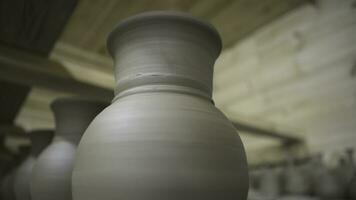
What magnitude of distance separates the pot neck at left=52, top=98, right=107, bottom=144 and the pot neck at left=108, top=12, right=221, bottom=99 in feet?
0.80

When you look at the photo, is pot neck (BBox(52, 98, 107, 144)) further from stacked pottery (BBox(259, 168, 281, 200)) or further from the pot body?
stacked pottery (BBox(259, 168, 281, 200))

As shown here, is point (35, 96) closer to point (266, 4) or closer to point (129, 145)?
point (266, 4)

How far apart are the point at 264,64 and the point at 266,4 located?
46 cm

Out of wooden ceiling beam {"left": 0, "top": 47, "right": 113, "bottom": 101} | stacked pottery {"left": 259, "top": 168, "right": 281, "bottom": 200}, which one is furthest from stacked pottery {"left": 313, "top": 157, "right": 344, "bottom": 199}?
wooden ceiling beam {"left": 0, "top": 47, "right": 113, "bottom": 101}

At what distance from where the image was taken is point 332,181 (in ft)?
4.72

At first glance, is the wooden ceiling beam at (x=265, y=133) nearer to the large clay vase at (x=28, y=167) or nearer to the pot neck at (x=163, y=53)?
the large clay vase at (x=28, y=167)

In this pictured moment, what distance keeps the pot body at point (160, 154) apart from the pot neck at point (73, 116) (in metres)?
0.27

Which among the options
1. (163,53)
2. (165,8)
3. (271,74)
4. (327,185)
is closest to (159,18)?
(163,53)

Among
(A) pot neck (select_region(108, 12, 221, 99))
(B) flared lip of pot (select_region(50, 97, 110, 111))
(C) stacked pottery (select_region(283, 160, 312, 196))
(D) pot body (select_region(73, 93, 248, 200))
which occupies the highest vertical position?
(A) pot neck (select_region(108, 12, 221, 99))

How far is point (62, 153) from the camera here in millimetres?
762

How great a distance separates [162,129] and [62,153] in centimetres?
39

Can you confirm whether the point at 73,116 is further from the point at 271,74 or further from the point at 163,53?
the point at 271,74

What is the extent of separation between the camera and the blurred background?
5.62 ft

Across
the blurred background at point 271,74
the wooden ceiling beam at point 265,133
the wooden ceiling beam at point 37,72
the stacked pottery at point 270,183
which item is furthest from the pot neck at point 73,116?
the stacked pottery at point 270,183
